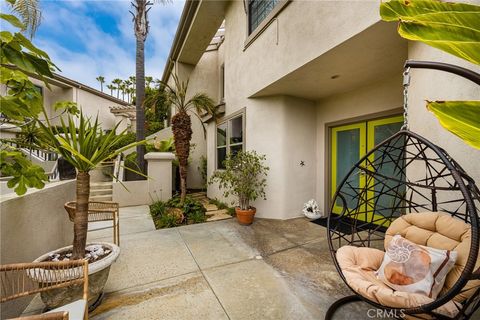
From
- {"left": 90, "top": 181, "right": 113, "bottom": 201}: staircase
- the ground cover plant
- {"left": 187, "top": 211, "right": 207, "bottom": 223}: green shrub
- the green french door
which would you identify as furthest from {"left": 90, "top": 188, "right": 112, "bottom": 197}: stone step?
the green french door

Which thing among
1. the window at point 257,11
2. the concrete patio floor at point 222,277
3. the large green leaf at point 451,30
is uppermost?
the window at point 257,11

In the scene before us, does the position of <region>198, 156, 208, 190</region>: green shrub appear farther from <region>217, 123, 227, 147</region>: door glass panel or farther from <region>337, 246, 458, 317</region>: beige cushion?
<region>337, 246, 458, 317</region>: beige cushion

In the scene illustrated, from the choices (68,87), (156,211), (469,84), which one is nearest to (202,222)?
(156,211)

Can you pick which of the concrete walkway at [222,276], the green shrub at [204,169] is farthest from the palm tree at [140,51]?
the concrete walkway at [222,276]

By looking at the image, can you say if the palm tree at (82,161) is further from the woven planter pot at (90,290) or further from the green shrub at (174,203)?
the green shrub at (174,203)

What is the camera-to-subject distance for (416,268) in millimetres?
1686

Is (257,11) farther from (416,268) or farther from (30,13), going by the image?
(30,13)

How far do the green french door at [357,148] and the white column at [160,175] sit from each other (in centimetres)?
487

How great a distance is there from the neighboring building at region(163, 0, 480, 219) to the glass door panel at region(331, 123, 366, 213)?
0.02 metres

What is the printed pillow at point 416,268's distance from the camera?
161 centimetres

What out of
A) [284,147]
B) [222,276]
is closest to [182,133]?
[284,147]

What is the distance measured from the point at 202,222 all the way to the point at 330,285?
320 cm

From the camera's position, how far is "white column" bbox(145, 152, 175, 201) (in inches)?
251

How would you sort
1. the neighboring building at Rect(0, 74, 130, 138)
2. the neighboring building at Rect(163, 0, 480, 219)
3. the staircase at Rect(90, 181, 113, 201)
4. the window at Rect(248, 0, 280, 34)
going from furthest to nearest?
the neighboring building at Rect(0, 74, 130, 138) < the staircase at Rect(90, 181, 113, 201) < the window at Rect(248, 0, 280, 34) < the neighboring building at Rect(163, 0, 480, 219)
